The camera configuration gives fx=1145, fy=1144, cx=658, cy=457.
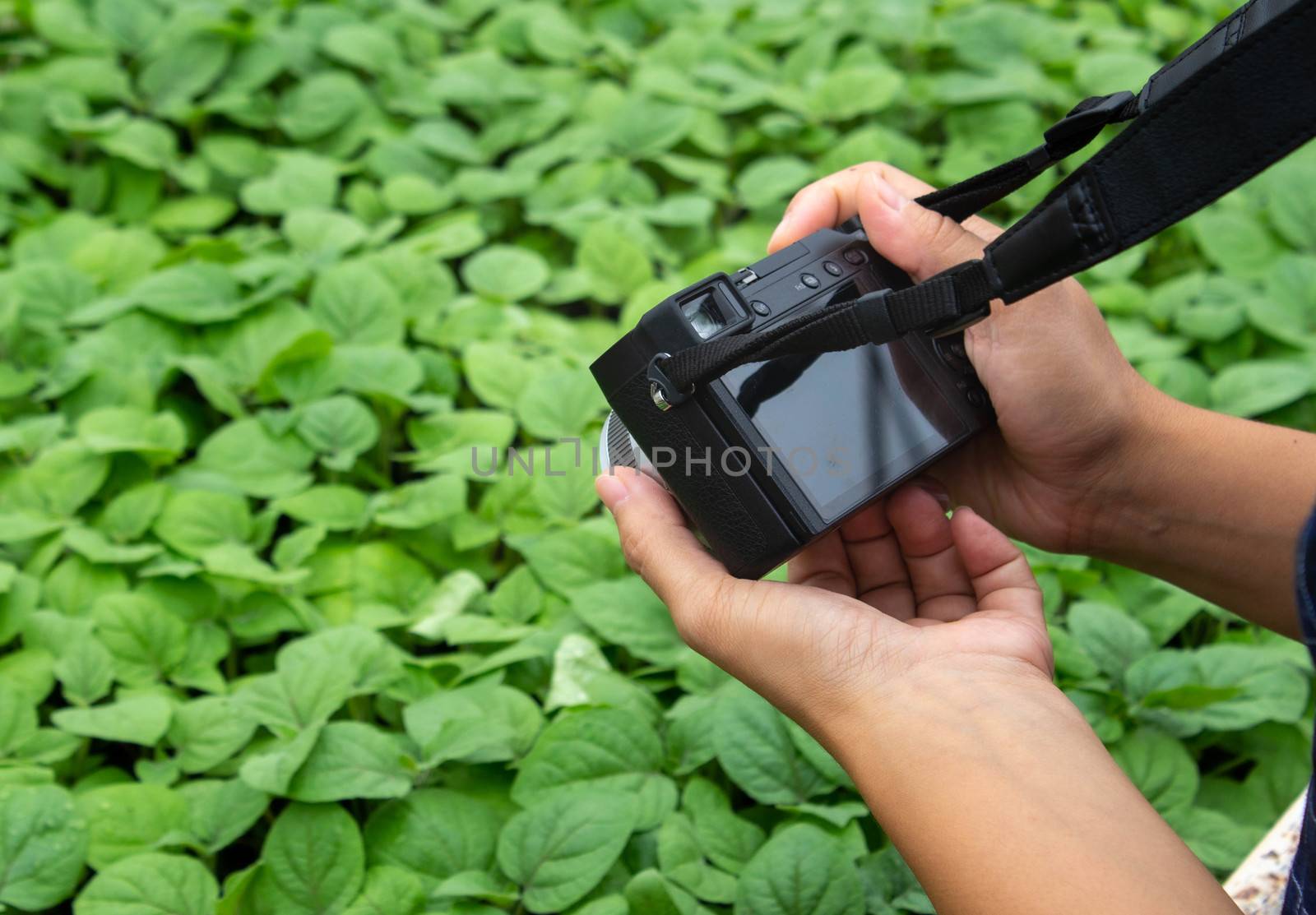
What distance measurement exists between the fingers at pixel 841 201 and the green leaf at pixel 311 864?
741 mm

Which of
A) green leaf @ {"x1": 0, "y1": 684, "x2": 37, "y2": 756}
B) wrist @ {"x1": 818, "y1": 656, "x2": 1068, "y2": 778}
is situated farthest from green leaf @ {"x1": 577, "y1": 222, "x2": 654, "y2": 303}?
wrist @ {"x1": 818, "y1": 656, "x2": 1068, "y2": 778}

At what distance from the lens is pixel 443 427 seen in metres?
1.67

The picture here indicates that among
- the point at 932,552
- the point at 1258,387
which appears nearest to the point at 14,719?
the point at 932,552

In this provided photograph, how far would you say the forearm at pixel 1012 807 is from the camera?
730mm

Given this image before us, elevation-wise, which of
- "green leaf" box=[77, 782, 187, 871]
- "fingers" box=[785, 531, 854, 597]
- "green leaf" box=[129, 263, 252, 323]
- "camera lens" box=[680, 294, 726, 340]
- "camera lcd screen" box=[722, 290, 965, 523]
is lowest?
"green leaf" box=[77, 782, 187, 871]

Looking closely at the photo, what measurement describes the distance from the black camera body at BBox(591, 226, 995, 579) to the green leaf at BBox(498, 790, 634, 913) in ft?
1.10

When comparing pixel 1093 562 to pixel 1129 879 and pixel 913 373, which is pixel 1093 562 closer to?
pixel 913 373

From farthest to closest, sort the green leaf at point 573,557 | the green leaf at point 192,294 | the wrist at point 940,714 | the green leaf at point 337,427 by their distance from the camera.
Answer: the green leaf at point 192,294 → the green leaf at point 337,427 → the green leaf at point 573,557 → the wrist at point 940,714

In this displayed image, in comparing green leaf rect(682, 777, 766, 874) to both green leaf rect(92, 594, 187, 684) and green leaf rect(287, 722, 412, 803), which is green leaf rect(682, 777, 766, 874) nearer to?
green leaf rect(287, 722, 412, 803)

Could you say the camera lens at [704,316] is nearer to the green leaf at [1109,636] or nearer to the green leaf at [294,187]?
the green leaf at [1109,636]

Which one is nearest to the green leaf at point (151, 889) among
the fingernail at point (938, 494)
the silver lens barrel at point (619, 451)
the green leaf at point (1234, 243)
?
the silver lens barrel at point (619, 451)

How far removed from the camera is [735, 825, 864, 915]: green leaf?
109 cm

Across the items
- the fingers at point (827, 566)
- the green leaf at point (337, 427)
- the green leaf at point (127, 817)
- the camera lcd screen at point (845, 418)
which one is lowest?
the green leaf at point (127, 817)

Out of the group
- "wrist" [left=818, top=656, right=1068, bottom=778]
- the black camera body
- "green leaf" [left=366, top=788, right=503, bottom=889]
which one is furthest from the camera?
"green leaf" [left=366, top=788, right=503, bottom=889]
